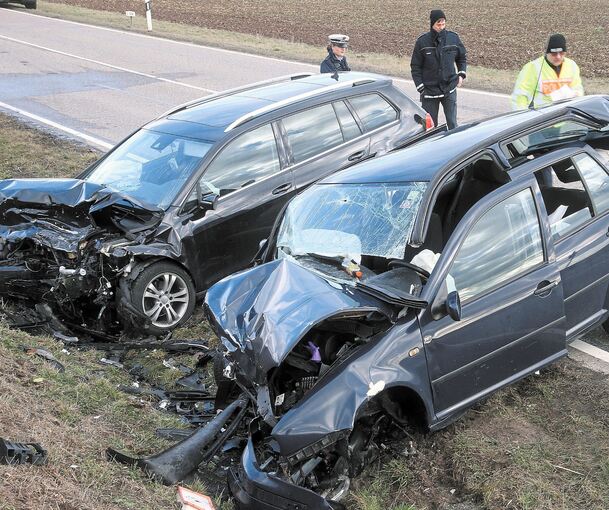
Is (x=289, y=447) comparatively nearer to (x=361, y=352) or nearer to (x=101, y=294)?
(x=361, y=352)

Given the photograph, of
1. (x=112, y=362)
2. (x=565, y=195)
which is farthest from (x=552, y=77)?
(x=112, y=362)

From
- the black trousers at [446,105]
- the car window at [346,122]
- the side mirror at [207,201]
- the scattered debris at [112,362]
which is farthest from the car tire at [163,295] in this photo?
the black trousers at [446,105]

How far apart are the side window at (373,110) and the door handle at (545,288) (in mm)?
3531

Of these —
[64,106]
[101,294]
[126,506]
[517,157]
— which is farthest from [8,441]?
[64,106]

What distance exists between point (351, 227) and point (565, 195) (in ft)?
5.49

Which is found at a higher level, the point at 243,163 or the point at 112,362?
the point at 243,163

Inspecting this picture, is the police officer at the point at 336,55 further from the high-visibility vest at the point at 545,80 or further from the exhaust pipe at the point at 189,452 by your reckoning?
the exhaust pipe at the point at 189,452

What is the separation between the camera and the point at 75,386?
551 cm

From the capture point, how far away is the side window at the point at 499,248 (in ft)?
16.2

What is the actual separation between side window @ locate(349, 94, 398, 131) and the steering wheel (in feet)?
11.4

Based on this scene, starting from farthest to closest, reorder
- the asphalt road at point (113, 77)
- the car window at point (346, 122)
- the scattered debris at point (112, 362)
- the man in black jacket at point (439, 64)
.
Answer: the asphalt road at point (113, 77), the man in black jacket at point (439, 64), the car window at point (346, 122), the scattered debris at point (112, 362)

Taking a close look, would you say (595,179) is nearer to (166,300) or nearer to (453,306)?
(453,306)

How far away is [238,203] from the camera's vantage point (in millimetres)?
7277

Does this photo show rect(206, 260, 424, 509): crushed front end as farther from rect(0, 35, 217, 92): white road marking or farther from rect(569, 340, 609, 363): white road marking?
rect(0, 35, 217, 92): white road marking
